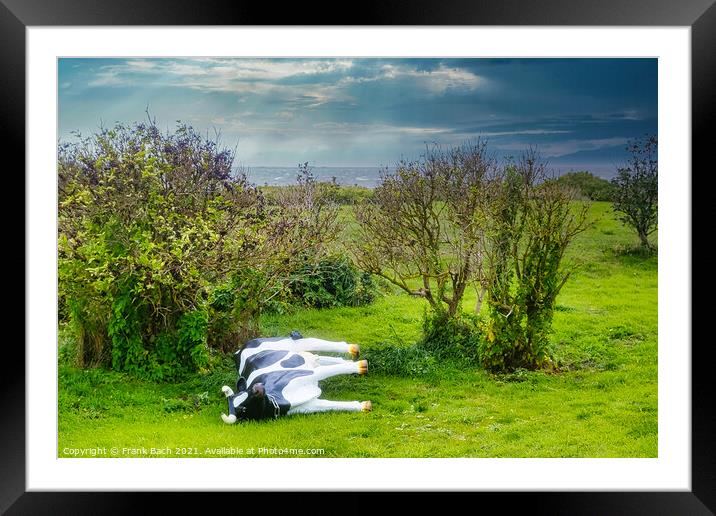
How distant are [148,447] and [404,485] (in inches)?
76.0

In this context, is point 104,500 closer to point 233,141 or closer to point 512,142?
point 233,141

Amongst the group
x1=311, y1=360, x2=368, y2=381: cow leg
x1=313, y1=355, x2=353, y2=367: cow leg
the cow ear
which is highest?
x1=313, y1=355, x2=353, y2=367: cow leg

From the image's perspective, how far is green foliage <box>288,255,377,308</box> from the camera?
5.64 meters

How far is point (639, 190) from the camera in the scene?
5.41 metres

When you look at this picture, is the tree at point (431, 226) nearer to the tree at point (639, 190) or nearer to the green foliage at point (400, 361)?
the green foliage at point (400, 361)

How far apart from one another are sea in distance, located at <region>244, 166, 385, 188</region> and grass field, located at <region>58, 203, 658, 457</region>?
105 centimetres

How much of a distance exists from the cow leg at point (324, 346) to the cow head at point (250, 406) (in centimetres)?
52

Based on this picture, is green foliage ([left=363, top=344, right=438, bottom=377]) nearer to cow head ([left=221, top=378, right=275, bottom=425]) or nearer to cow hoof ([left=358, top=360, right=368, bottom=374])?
cow hoof ([left=358, top=360, right=368, bottom=374])

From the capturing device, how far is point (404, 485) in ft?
15.7

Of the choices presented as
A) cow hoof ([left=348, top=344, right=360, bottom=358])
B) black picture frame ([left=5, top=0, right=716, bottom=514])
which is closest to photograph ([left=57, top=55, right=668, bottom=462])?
cow hoof ([left=348, top=344, right=360, bottom=358])

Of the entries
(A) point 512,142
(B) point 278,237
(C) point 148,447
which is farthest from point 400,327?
(C) point 148,447

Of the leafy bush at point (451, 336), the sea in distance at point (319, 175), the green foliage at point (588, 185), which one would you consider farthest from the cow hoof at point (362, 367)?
the green foliage at point (588, 185)

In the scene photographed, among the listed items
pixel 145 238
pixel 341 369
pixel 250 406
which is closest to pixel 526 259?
pixel 341 369
